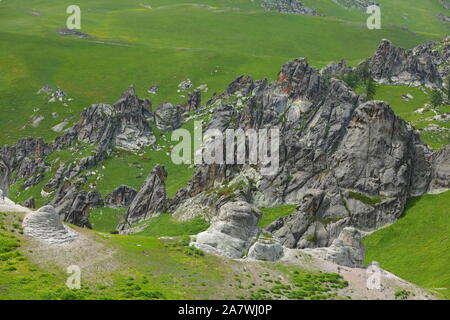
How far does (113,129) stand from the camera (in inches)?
6068

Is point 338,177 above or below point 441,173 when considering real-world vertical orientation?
below

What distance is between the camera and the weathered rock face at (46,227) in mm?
49375

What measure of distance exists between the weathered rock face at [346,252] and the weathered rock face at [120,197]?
69.5 metres

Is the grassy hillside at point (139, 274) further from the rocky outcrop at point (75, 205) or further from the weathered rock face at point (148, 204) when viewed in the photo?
the weathered rock face at point (148, 204)

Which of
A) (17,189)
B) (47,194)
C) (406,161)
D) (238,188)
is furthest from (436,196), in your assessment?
(17,189)

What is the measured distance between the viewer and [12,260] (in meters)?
44.2

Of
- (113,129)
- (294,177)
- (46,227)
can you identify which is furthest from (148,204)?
(113,129)

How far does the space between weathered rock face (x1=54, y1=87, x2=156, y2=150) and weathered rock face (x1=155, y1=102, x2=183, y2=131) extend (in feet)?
18.5

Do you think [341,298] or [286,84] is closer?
[341,298]

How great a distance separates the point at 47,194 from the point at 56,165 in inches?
572

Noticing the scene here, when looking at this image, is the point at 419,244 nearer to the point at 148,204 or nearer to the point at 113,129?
the point at 148,204

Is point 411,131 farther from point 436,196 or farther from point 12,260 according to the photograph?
point 12,260

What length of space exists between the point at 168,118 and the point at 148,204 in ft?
223

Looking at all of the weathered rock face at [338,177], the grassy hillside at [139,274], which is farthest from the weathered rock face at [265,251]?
the weathered rock face at [338,177]
